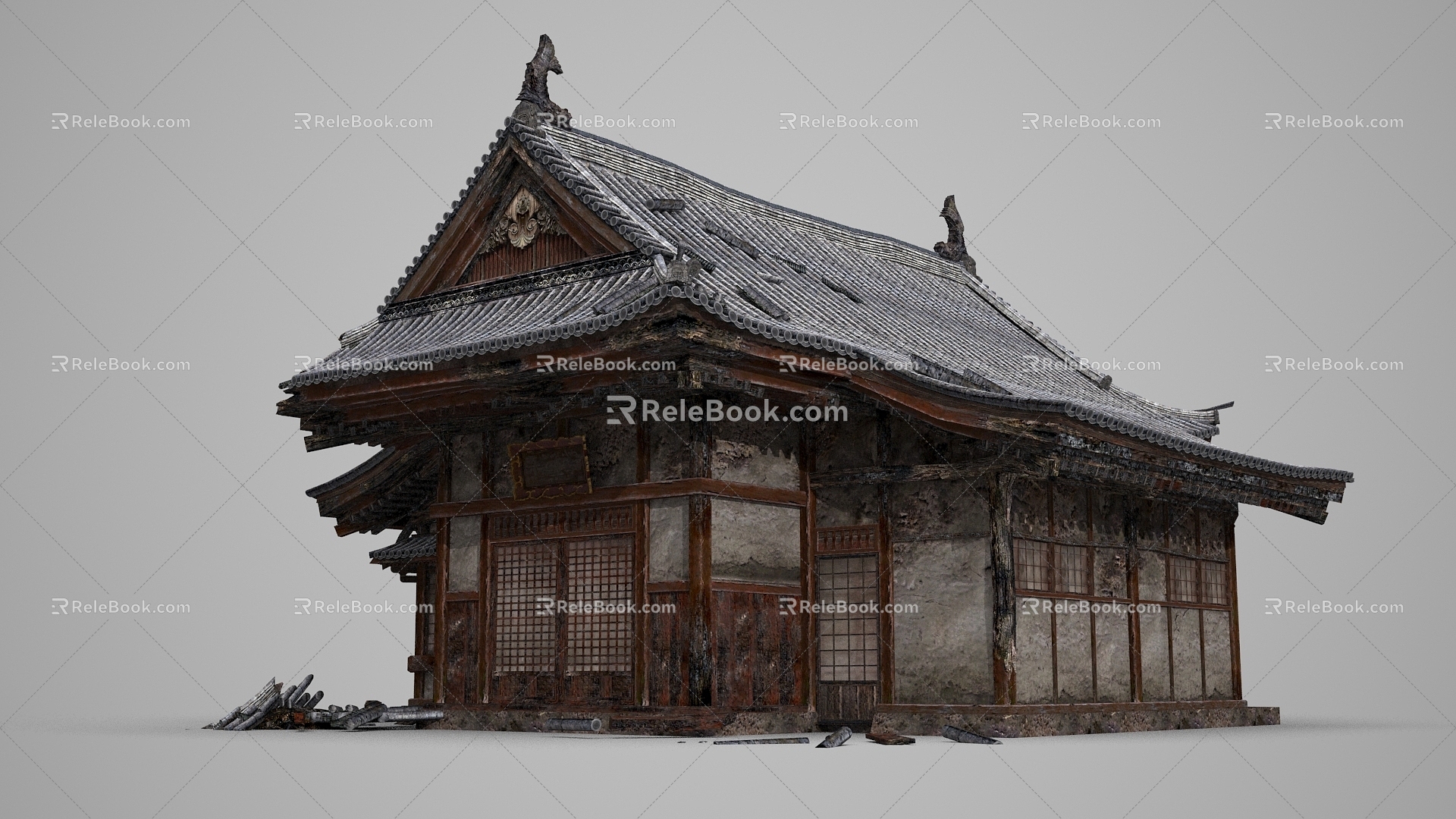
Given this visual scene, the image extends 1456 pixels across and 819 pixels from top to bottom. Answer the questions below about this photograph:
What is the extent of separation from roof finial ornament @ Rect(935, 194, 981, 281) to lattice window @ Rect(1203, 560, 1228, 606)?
7.90 meters

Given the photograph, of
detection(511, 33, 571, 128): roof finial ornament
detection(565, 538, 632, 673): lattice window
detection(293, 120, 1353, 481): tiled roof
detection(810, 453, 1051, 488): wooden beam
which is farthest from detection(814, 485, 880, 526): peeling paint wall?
detection(511, 33, 571, 128): roof finial ornament

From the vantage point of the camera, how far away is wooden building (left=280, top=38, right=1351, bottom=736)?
57.7 feet

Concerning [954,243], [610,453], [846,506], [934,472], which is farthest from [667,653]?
[954,243]

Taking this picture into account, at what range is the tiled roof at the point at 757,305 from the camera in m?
17.8

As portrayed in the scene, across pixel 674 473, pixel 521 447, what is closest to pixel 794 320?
pixel 674 473

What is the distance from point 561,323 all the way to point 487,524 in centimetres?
359

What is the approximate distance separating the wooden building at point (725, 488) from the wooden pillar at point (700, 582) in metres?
0.04

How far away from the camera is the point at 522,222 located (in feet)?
67.4

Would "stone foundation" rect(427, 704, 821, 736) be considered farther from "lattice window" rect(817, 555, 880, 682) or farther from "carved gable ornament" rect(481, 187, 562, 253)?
"carved gable ornament" rect(481, 187, 562, 253)

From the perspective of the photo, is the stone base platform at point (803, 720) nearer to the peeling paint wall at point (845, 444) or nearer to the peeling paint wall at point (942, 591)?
the peeling paint wall at point (942, 591)

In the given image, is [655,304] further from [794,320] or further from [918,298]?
[918,298]

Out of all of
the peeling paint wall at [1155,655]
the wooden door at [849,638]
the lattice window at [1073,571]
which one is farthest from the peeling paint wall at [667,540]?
the peeling paint wall at [1155,655]

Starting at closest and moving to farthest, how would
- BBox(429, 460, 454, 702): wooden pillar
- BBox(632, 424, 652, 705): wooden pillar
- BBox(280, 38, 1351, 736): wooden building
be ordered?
1. BBox(280, 38, 1351, 736): wooden building
2. BBox(632, 424, 652, 705): wooden pillar
3. BBox(429, 460, 454, 702): wooden pillar

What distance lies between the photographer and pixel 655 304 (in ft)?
52.6
